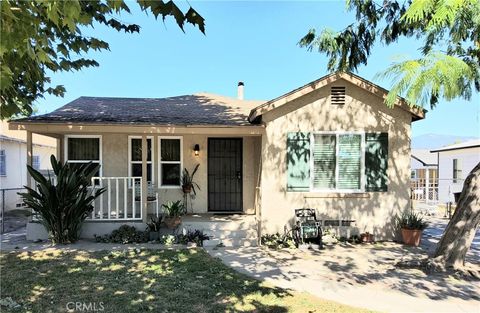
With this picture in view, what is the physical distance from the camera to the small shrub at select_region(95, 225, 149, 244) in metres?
8.34

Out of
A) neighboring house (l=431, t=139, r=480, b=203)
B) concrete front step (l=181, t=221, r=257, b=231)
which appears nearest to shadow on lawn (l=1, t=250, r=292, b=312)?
concrete front step (l=181, t=221, r=257, b=231)

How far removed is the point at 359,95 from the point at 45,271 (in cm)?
801

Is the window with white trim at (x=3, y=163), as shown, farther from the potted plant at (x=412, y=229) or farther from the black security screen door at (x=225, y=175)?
the potted plant at (x=412, y=229)

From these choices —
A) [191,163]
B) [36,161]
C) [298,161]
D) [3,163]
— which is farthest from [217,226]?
[36,161]

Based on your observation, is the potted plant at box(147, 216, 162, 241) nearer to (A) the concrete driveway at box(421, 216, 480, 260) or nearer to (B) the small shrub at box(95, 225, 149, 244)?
(B) the small shrub at box(95, 225, 149, 244)

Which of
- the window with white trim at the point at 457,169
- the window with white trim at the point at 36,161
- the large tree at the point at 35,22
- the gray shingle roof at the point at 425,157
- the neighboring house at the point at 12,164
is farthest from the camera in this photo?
the gray shingle roof at the point at 425,157

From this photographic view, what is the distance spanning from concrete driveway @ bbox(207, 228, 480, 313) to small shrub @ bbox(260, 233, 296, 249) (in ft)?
1.25

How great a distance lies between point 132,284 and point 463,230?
6032 mm

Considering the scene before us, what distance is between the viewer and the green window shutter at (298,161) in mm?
8992

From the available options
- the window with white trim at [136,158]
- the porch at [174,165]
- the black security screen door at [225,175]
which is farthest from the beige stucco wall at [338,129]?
the window with white trim at [136,158]

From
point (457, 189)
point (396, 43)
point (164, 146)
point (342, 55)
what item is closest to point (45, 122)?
point (164, 146)

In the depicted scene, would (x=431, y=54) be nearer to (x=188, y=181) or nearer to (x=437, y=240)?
(x=437, y=240)

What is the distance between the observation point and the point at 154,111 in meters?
10.6

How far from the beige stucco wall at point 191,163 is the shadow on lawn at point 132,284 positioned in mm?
3480
